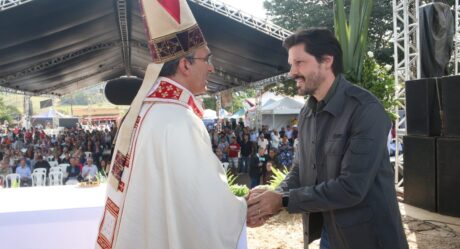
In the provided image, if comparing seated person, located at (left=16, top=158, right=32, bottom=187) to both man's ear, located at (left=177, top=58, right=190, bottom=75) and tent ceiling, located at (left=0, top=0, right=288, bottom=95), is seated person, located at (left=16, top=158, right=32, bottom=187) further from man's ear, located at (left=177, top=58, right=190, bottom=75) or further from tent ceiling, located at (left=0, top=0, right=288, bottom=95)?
man's ear, located at (left=177, top=58, right=190, bottom=75)

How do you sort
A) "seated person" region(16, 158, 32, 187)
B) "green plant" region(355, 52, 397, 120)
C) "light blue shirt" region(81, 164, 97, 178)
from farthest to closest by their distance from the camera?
"seated person" region(16, 158, 32, 187) < "light blue shirt" region(81, 164, 97, 178) < "green plant" region(355, 52, 397, 120)

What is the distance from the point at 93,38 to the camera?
1360 cm

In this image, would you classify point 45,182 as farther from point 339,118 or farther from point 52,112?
point 52,112

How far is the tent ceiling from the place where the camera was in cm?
957

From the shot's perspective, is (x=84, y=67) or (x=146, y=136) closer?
(x=146, y=136)

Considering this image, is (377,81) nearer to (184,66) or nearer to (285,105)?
(184,66)

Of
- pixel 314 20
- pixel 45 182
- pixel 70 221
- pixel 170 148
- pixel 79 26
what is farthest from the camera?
pixel 314 20

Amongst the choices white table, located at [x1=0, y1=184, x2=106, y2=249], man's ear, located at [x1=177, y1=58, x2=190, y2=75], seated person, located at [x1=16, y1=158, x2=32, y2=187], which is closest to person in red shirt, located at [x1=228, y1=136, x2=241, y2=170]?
seated person, located at [x1=16, y1=158, x2=32, y2=187]

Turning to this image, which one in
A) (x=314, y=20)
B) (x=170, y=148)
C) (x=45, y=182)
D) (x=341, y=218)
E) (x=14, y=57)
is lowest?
(x=45, y=182)

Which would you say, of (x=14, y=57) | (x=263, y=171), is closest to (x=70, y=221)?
(x=263, y=171)

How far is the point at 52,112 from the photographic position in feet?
122

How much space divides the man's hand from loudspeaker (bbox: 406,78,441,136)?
5501 millimetres

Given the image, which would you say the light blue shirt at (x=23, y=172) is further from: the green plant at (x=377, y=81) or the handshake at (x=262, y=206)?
the handshake at (x=262, y=206)

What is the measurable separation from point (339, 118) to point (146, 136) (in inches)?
35.8
